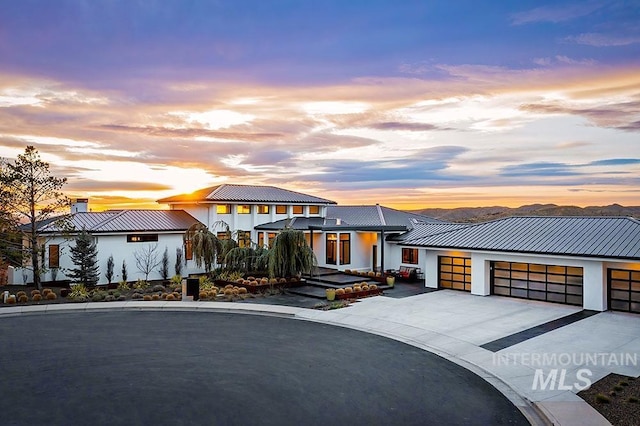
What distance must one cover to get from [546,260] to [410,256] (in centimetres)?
1013

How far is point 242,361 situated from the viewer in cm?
1249

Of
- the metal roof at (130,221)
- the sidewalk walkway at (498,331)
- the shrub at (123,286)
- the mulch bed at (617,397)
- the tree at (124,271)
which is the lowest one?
the sidewalk walkway at (498,331)

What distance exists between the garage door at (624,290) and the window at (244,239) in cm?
2205

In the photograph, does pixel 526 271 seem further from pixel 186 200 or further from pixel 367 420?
pixel 186 200

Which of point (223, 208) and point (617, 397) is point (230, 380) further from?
point (223, 208)

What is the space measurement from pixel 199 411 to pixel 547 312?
16.2 meters

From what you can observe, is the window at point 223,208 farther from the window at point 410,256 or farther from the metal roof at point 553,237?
the metal roof at point 553,237

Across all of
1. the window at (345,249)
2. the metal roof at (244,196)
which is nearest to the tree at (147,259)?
the metal roof at (244,196)

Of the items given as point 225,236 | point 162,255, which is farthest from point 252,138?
point 162,255

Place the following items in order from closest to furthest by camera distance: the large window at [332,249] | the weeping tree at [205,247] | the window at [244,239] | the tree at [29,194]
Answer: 1. the tree at [29,194]
2. the weeping tree at [205,247]
3. the large window at [332,249]
4. the window at [244,239]

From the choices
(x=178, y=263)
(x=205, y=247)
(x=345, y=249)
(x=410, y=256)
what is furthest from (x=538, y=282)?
(x=178, y=263)

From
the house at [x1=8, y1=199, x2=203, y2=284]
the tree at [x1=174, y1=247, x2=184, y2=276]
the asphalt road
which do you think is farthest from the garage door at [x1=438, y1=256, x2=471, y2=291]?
the tree at [x1=174, y1=247, x2=184, y2=276]

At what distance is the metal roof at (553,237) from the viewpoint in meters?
20.4

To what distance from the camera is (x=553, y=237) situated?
23.0 meters
